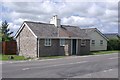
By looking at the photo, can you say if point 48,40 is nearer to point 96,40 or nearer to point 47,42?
point 47,42

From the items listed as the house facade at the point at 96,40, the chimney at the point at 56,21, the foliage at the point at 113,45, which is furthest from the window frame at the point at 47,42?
the foliage at the point at 113,45

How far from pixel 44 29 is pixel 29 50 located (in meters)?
3.86

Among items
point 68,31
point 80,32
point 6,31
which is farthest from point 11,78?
point 6,31

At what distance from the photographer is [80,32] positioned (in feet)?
148

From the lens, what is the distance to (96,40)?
55.5 m

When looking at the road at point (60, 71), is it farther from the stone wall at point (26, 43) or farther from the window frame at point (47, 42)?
the window frame at point (47, 42)

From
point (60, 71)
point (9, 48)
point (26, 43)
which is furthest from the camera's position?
point (9, 48)

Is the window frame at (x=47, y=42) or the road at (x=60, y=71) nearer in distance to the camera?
the road at (x=60, y=71)

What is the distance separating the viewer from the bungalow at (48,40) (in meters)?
36.8

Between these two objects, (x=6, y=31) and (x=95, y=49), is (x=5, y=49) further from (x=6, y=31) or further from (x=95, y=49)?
(x=6, y=31)

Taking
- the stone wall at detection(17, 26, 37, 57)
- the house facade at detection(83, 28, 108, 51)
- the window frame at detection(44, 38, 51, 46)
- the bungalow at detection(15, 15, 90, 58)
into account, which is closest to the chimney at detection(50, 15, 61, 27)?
the bungalow at detection(15, 15, 90, 58)

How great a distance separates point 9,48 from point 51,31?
7530 mm

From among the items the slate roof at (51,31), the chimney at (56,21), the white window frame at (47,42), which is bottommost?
the white window frame at (47,42)

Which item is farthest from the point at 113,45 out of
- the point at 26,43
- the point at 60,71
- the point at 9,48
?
the point at 60,71
